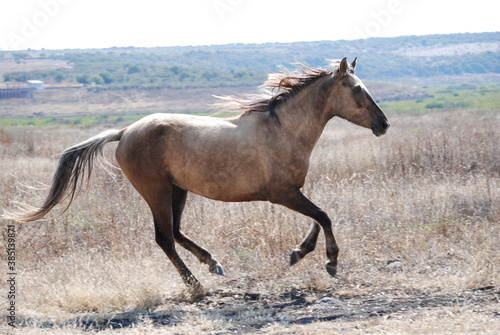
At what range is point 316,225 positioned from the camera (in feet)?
21.6

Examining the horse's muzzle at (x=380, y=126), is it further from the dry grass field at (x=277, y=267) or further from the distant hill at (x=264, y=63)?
the distant hill at (x=264, y=63)

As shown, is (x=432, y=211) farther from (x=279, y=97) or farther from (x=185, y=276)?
(x=185, y=276)

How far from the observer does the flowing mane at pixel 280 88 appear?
22.8ft

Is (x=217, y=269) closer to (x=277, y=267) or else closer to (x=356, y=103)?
(x=277, y=267)

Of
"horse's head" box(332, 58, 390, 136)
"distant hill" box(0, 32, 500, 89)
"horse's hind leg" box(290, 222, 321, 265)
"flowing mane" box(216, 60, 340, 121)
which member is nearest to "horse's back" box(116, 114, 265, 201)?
"flowing mane" box(216, 60, 340, 121)

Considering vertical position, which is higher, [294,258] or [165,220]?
[165,220]

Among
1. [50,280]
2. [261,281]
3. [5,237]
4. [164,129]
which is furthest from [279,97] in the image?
[5,237]

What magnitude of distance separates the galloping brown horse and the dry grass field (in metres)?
0.39

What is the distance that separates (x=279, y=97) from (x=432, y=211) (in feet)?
9.24

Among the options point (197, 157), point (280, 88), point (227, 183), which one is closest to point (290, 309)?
point (227, 183)

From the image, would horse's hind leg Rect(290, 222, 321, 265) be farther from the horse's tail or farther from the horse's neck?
the horse's tail

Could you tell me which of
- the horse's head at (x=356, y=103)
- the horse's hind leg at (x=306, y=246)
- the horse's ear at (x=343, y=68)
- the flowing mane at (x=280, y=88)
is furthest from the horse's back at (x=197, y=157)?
the horse's ear at (x=343, y=68)

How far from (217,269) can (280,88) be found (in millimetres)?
2105

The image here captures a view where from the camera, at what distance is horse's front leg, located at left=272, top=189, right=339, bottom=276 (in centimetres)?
637
